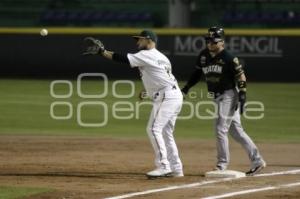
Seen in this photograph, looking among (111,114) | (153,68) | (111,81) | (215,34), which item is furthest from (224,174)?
(111,81)

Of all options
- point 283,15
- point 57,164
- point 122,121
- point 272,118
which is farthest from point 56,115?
point 283,15

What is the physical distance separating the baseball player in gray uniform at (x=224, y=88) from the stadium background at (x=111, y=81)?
610mm

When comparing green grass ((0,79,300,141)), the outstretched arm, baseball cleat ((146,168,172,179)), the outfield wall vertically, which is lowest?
baseball cleat ((146,168,172,179))

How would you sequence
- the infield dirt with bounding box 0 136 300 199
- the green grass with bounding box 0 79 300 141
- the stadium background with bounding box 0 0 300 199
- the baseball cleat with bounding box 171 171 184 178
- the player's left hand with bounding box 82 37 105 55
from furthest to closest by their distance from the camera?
1. the green grass with bounding box 0 79 300 141
2. the stadium background with bounding box 0 0 300 199
3. the baseball cleat with bounding box 171 171 184 178
4. the player's left hand with bounding box 82 37 105 55
5. the infield dirt with bounding box 0 136 300 199

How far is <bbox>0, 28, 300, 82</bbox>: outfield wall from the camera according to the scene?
2658 centimetres

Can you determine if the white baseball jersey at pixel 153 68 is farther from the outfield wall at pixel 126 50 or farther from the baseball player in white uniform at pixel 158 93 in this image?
the outfield wall at pixel 126 50

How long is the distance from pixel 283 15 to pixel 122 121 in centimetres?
1514

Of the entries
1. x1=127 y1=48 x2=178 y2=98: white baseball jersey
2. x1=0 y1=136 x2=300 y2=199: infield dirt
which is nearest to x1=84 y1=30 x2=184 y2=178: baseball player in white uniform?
x1=127 y1=48 x2=178 y2=98: white baseball jersey

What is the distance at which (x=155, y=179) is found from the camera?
10391 mm

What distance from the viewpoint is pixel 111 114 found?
63.3 ft

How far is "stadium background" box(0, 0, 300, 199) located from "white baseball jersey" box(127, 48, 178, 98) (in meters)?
1.15

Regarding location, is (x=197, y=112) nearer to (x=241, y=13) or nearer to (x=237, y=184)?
(x=237, y=184)

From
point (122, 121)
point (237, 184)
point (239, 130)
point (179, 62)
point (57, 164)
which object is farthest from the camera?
point (179, 62)

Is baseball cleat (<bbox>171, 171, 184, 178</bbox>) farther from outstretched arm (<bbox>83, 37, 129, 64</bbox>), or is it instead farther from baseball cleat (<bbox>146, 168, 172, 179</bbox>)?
outstretched arm (<bbox>83, 37, 129, 64</bbox>)
